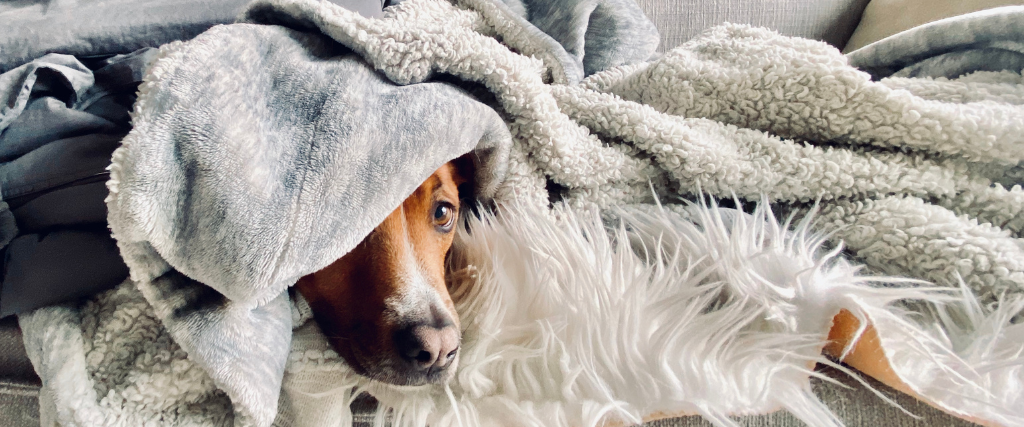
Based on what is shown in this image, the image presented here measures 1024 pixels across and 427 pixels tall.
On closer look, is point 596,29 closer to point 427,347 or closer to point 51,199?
point 427,347

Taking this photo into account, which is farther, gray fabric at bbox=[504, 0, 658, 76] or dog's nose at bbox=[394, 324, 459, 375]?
gray fabric at bbox=[504, 0, 658, 76]

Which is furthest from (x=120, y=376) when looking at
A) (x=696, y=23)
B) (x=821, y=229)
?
(x=696, y=23)

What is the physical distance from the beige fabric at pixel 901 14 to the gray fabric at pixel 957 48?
12.7 inches

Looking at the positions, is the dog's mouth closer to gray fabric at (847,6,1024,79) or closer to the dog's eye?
the dog's eye

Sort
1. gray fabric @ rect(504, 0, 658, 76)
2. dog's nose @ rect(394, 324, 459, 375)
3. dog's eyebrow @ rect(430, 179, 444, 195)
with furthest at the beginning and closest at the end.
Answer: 1. gray fabric @ rect(504, 0, 658, 76)
2. dog's eyebrow @ rect(430, 179, 444, 195)
3. dog's nose @ rect(394, 324, 459, 375)

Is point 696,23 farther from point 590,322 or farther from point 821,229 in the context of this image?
point 590,322

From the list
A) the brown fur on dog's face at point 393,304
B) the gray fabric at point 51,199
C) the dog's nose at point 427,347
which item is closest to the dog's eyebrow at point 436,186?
the brown fur on dog's face at point 393,304

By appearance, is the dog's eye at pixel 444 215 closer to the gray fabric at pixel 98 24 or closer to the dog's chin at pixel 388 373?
the dog's chin at pixel 388 373

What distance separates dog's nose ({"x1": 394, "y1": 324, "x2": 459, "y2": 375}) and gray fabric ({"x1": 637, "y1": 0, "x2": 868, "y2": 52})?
48.5 inches

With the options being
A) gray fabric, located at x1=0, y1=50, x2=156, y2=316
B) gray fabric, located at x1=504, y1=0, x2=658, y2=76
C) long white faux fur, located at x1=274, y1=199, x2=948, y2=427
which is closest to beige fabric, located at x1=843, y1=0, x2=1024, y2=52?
gray fabric, located at x1=504, y1=0, x2=658, y2=76

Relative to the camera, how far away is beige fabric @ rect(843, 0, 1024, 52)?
114 cm

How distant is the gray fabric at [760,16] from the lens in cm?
151

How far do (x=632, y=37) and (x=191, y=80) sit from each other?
879 millimetres

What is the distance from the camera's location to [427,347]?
0.54 meters
